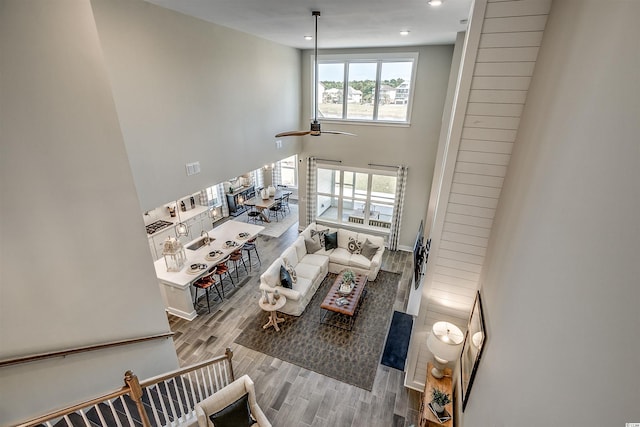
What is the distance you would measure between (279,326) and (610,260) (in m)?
5.27

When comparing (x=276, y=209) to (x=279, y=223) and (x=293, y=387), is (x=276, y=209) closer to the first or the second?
(x=279, y=223)

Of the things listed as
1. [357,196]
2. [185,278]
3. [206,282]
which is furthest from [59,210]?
[357,196]

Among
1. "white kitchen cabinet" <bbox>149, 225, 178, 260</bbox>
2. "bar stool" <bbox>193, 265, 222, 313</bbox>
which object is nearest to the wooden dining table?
"white kitchen cabinet" <bbox>149, 225, 178, 260</bbox>

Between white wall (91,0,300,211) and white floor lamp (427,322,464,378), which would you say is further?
white wall (91,0,300,211)

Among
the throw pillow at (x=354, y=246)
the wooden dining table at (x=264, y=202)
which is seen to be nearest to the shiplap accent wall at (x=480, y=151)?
the throw pillow at (x=354, y=246)

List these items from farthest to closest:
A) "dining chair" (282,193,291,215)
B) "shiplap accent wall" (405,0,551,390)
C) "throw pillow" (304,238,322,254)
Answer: "dining chair" (282,193,291,215) < "throw pillow" (304,238,322,254) < "shiplap accent wall" (405,0,551,390)

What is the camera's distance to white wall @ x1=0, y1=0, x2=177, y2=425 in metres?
1.99

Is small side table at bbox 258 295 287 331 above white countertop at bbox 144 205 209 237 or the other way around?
the other way around

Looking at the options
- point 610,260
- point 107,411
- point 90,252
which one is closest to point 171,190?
point 90,252

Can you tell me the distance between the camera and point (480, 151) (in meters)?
2.94

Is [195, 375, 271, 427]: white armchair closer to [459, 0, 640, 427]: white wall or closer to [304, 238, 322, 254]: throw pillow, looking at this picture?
[459, 0, 640, 427]: white wall

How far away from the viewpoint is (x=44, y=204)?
220cm

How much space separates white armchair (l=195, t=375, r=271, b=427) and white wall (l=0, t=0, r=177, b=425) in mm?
924

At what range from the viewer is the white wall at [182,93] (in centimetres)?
364
